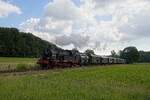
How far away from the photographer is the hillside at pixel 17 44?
4198 inches

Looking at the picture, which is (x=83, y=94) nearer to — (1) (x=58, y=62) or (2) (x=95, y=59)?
(1) (x=58, y=62)

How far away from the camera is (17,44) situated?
109m

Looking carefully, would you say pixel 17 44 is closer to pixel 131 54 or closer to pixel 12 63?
pixel 12 63

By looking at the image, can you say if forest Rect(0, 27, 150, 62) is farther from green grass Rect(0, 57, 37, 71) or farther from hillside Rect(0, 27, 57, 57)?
green grass Rect(0, 57, 37, 71)

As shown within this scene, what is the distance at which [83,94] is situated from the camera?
19.7 meters

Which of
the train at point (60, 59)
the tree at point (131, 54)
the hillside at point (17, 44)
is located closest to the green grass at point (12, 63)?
the train at point (60, 59)

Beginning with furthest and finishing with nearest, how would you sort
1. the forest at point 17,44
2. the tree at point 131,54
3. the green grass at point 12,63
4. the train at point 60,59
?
the tree at point 131,54 < the forest at point 17,44 < the train at point 60,59 < the green grass at point 12,63

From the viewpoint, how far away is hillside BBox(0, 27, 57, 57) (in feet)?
350

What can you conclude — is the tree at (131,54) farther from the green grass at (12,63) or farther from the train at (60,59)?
Answer: the train at (60,59)

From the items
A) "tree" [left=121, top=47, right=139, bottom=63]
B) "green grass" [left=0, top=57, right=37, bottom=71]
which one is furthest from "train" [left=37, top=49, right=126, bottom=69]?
Result: "tree" [left=121, top=47, right=139, bottom=63]

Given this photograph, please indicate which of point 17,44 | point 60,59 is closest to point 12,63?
point 60,59

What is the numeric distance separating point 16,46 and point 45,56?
55431 mm

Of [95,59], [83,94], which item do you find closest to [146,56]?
[95,59]

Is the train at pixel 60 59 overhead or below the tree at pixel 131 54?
below
